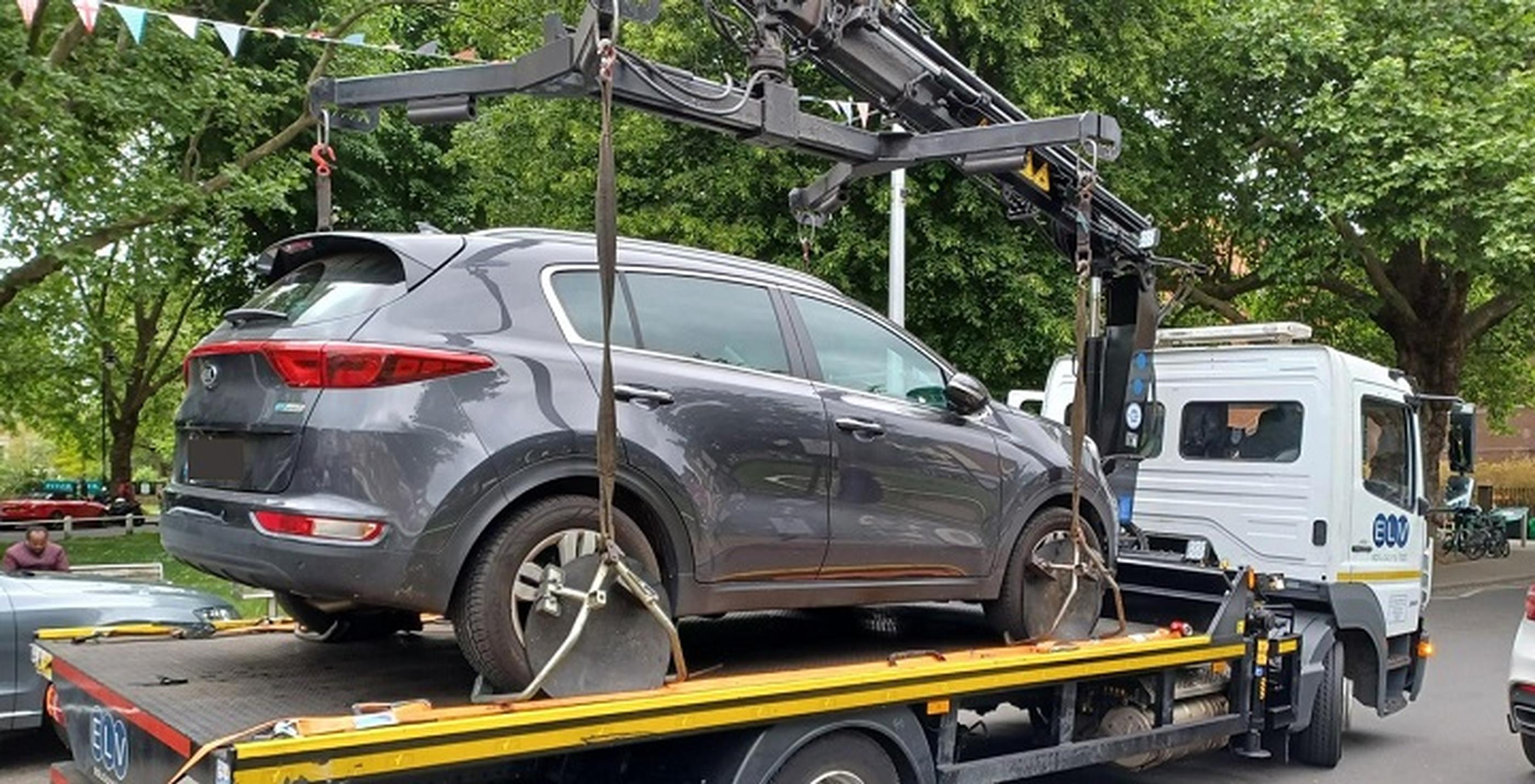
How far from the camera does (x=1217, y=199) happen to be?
17281mm

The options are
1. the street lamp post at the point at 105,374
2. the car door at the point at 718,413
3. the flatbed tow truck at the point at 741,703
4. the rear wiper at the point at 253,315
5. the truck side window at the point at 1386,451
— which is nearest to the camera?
the flatbed tow truck at the point at 741,703

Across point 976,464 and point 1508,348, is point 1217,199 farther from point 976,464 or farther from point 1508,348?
point 976,464

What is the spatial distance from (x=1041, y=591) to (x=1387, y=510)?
3391mm

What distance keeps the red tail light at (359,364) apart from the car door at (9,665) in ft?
12.2

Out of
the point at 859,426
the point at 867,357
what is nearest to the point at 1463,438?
the point at 867,357

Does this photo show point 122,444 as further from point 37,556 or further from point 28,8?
point 28,8

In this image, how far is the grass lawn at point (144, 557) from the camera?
1107cm

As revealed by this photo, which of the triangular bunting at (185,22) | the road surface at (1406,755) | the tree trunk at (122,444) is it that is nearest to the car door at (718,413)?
the road surface at (1406,755)

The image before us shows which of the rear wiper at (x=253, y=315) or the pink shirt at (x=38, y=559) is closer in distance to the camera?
the rear wiper at (x=253, y=315)

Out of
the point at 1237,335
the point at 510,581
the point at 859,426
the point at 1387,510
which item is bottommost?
the point at 510,581

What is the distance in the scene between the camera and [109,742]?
13.1 feet

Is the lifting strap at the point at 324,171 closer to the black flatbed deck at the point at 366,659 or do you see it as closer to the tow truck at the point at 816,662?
the tow truck at the point at 816,662

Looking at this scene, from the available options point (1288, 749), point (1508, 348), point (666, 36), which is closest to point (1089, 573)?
point (1288, 749)

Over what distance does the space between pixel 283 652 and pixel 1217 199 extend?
15.1 metres
